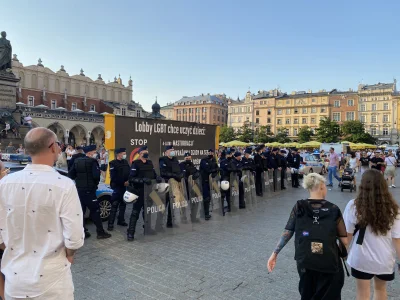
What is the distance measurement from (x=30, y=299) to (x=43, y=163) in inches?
38.6

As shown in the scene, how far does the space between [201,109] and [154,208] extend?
11549 cm

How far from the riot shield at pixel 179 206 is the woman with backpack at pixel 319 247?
15.6 feet

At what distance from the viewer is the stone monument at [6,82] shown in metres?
21.1

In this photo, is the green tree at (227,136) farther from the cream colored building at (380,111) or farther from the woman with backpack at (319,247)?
the woman with backpack at (319,247)

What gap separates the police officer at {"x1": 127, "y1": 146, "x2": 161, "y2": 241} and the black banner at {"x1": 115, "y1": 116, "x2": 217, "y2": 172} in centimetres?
242

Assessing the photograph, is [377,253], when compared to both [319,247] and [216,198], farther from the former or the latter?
[216,198]

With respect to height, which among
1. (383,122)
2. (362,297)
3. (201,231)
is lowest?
(201,231)

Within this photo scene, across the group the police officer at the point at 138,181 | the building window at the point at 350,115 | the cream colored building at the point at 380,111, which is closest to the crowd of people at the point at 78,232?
the police officer at the point at 138,181

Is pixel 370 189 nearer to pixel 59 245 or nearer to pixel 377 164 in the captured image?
pixel 59 245

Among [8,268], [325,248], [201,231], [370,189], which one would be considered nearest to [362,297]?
[325,248]

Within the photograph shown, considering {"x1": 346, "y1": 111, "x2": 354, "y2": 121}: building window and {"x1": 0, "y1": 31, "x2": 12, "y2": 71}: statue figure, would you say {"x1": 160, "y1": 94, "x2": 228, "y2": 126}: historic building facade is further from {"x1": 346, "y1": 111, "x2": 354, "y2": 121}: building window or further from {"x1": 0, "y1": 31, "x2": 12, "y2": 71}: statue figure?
{"x1": 0, "y1": 31, "x2": 12, "y2": 71}: statue figure

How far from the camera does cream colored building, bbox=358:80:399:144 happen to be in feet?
277

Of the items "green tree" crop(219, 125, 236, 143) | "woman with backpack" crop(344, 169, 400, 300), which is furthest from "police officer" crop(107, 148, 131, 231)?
"green tree" crop(219, 125, 236, 143)

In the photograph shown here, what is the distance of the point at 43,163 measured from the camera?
2.31 metres
